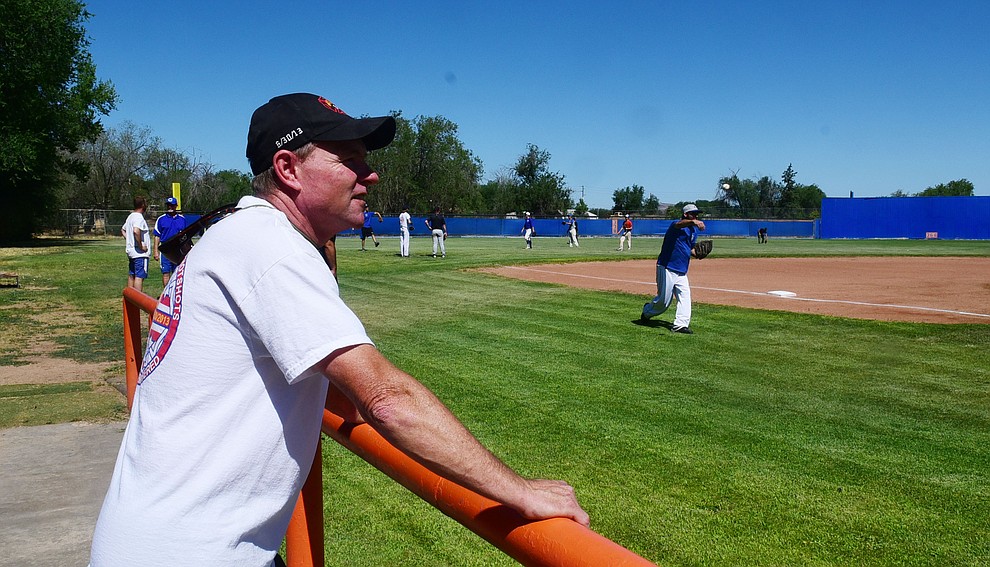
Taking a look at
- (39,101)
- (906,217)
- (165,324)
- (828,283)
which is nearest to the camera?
(165,324)

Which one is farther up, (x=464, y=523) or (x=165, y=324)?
(x=165, y=324)

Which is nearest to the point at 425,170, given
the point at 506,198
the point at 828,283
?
the point at 506,198

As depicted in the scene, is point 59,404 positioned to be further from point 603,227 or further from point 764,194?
point 764,194

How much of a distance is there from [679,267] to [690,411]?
5029mm

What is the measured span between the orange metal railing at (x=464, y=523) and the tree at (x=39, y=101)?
48252 millimetres

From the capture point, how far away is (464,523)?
1.56 metres

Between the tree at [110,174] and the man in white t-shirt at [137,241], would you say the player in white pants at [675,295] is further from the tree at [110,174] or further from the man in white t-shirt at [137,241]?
the tree at [110,174]

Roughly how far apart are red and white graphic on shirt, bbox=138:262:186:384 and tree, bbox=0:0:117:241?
4852 cm

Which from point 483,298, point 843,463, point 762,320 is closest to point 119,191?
point 483,298

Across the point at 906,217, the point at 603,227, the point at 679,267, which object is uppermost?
the point at 906,217

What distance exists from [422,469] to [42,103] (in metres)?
53.8

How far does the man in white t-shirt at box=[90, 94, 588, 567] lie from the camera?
5.01ft

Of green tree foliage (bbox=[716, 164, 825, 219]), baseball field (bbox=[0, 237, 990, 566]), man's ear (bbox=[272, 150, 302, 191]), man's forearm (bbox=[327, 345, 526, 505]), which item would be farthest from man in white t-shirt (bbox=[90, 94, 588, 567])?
green tree foliage (bbox=[716, 164, 825, 219])

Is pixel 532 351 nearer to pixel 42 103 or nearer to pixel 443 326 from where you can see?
pixel 443 326
